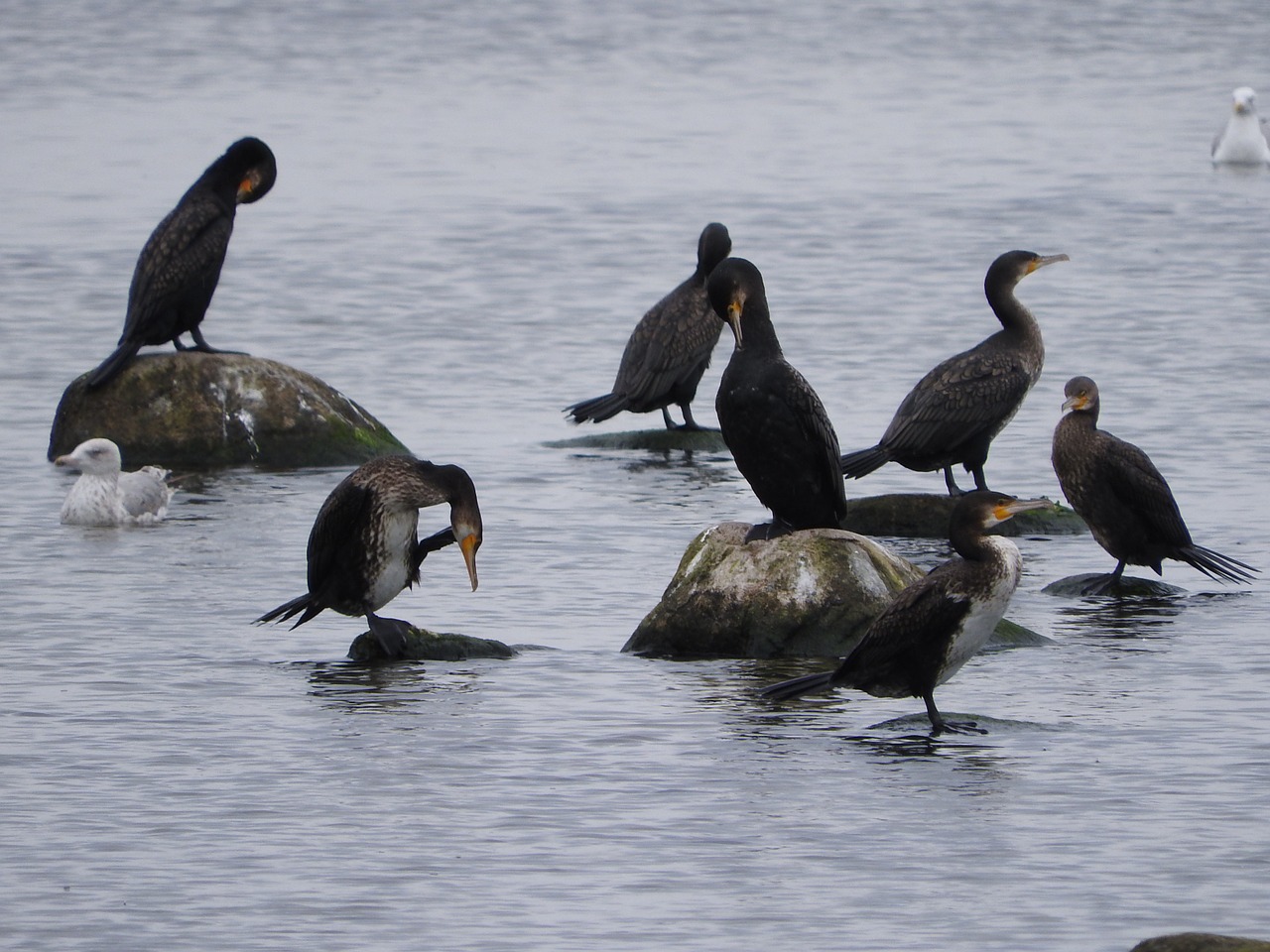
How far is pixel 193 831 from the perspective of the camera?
7.89 m

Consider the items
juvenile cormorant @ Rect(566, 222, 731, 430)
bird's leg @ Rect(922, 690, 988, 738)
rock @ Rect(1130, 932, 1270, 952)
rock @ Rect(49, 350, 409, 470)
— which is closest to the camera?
rock @ Rect(1130, 932, 1270, 952)

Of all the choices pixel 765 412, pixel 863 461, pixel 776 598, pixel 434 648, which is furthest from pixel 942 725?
pixel 863 461

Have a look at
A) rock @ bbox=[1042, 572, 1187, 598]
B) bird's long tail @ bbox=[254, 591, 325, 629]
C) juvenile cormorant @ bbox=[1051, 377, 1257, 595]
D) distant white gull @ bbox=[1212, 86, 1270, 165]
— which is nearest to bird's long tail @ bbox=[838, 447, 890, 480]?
juvenile cormorant @ bbox=[1051, 377, 1257, 595]

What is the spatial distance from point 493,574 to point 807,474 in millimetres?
2268

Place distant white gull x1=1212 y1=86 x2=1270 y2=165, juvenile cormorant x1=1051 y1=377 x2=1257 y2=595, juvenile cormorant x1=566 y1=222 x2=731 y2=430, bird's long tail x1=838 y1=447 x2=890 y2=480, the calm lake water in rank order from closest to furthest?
the calm lake water < juvenile cormorant x1=1051 y1=377 x2=1257 y2=595 < bird's long tail x1=838 y1=447 x2=890 y2=480 < juvenile cormorant x1=566 y1=222 x2=731 y2=430 < distant white gull x1=1212 y1=86 x2=1270 y2=165

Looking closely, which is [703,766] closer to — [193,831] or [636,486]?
[193,831]

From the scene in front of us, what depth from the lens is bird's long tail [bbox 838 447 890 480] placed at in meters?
12.3

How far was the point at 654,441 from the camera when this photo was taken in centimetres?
1556

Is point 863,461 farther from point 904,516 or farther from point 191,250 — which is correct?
point 191,250

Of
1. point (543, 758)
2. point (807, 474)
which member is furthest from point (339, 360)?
point (543, 758)

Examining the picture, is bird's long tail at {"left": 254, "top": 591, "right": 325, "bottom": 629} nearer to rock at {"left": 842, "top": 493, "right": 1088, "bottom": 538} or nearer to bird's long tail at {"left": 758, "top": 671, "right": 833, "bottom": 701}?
bird's long tail at {"left": 758, "top": 671, "right": 833, "bottom": 701}

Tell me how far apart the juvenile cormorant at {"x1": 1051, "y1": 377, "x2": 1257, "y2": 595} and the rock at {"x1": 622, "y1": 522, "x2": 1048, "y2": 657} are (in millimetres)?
1478

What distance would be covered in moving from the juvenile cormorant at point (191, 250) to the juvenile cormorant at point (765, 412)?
4.78 meters

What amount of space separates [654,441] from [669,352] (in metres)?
0.74
